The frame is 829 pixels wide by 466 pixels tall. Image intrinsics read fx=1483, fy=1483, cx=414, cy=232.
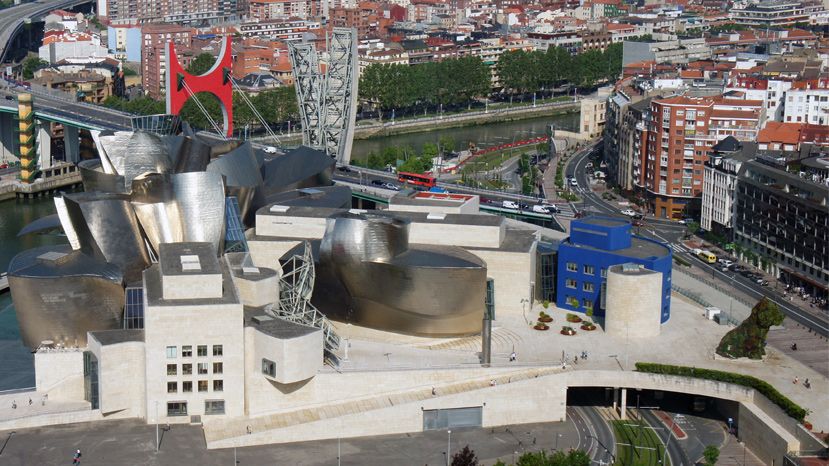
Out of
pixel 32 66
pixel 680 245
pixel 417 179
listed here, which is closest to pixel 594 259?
pixel 680 245

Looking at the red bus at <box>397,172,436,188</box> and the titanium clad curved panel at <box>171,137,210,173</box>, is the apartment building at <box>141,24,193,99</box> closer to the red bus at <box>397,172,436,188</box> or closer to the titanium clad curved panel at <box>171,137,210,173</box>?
the red bus at <box>397,172,436,188</box>

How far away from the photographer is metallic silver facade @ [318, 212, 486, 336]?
33781 millimetres

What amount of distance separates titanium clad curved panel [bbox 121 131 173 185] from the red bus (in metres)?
15.7

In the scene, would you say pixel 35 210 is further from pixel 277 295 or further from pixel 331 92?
pixel 277 295

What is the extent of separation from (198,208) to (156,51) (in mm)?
43447

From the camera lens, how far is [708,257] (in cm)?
4406

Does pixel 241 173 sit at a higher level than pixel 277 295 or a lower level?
higher

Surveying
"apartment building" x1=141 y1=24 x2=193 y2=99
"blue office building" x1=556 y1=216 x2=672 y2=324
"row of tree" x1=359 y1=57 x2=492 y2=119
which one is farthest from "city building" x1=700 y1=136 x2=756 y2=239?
"apartment building" x1=141 y1=24 x2=193 y2=99

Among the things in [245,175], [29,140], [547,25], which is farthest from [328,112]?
[547,25]

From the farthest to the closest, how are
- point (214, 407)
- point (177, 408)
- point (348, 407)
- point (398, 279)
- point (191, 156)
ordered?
point (191, 156)
point (398, 279)
point (348, 407)
point (214, 407)
point (177, 408)

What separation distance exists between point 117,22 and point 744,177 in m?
61.9

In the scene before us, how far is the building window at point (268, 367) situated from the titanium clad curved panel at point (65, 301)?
201 inches

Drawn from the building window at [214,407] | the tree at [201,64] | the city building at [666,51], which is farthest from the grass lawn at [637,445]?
the city building at [666,51]

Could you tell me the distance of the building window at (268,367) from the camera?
30261 millimetres
